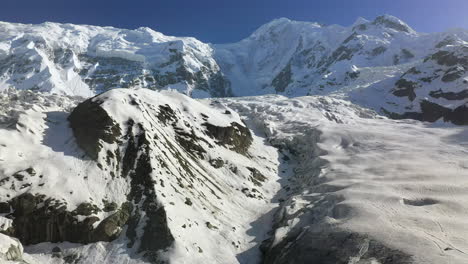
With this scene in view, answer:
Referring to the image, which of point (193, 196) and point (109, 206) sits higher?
point (109, 206)

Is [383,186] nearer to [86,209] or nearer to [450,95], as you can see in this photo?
[86,209]

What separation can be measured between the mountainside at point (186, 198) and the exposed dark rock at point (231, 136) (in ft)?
1.40

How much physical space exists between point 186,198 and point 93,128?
15.8 m

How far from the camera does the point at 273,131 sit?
96500 millimetres

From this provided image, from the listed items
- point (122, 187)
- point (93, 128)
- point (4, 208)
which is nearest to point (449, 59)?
point (93, 128)

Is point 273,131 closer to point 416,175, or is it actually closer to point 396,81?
point 416,175

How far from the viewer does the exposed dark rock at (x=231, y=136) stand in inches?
2598

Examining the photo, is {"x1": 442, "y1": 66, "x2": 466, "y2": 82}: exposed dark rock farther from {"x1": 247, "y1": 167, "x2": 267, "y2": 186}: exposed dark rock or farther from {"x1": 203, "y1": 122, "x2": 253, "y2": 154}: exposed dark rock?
{"x1": 247, "y1": 167, "x2": 267, "y2": 186}: exposed dark rock

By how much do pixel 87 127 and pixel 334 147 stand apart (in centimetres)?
5573

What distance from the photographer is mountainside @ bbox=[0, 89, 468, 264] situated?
32.4 metres

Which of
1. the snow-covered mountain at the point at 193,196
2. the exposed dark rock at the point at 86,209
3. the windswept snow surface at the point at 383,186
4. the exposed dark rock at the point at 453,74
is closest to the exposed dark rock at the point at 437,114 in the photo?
the exposed dark rock at the point at 453,74

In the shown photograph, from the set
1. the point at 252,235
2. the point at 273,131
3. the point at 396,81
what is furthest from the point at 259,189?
the point at 396,81

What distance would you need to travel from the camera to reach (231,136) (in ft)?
227

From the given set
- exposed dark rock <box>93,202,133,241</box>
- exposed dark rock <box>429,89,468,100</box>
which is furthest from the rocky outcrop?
exposed dark rock <box>429,89,468,100</box>
